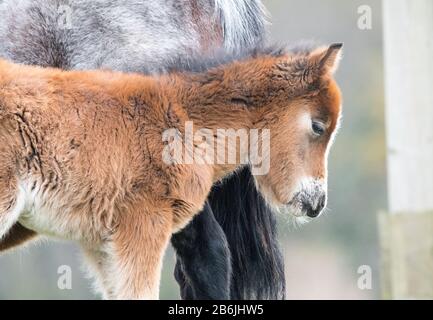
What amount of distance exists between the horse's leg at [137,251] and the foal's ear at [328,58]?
107 cm

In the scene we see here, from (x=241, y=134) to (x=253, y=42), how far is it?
141 centimetres

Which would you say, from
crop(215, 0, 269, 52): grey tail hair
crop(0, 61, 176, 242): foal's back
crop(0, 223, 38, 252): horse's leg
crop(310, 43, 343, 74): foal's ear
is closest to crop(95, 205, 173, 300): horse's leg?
crop(0, 61, 176, 242): foal's back

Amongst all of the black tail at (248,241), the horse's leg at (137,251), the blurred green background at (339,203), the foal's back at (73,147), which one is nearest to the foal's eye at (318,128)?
the foal's back at (73,147)

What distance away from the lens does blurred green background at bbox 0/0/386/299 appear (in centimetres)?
2041

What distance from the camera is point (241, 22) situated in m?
6.86

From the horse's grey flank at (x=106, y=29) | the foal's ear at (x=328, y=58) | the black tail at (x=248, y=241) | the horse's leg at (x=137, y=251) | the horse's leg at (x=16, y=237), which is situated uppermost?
the horse's grey flank at (x=106, y=29)

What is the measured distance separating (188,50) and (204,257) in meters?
1.22

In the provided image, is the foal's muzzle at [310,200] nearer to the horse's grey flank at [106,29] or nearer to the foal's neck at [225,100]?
the foal's neck at [225,100]

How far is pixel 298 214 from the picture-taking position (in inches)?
229

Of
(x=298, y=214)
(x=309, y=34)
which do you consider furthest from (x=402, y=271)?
(x=309, y=34)

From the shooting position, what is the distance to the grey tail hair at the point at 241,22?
22.2ft

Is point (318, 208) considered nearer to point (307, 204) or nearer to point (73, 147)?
point (307, 204)

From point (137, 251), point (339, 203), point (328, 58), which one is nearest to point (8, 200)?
point (137, 251)
